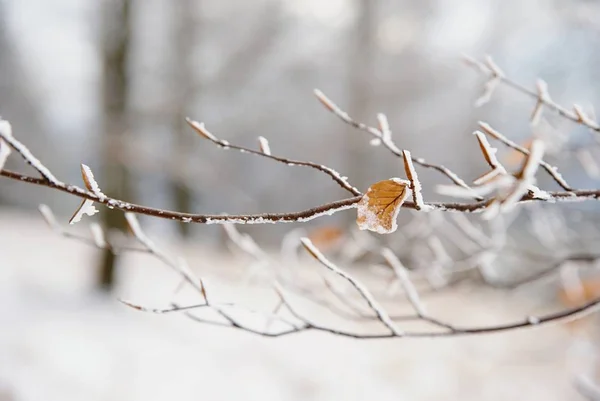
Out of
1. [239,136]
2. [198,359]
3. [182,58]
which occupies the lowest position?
[198,359]

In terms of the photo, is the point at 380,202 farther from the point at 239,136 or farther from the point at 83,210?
the point at 239,136

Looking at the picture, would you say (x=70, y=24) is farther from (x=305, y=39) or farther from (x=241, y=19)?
(x=305, y=39)

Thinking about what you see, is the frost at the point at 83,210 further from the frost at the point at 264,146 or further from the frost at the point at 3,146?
the frost at the point at 264,146

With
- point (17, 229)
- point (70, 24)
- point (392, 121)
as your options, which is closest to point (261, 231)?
point (392, 121)

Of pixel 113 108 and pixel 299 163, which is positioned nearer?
pixel 299 163

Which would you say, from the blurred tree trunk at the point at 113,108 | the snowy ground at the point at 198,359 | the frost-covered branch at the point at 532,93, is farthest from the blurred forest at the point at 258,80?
the frost-covered branch at the point at 532,93

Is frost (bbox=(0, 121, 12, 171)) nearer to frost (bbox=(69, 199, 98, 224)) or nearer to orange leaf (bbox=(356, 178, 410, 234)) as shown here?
frost (bbox=(69, 199, 98, 224))

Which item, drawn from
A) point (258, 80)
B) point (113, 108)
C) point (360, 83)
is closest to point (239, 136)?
point (258, 80)
